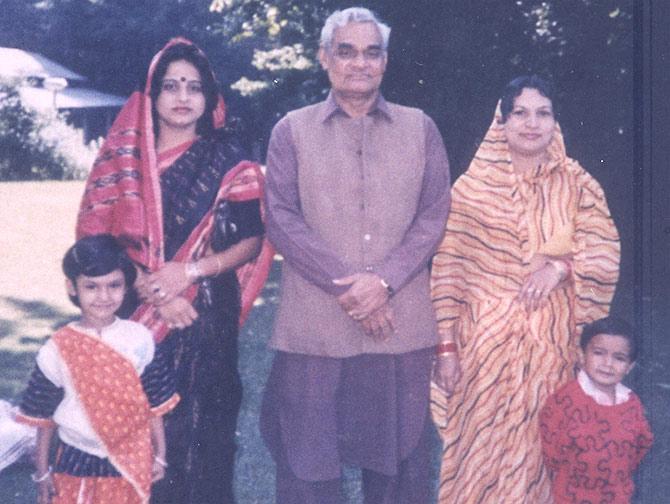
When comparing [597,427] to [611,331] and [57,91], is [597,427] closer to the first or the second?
[611,331]

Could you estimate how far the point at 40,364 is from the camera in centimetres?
282

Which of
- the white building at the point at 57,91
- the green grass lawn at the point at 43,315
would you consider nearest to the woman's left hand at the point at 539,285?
the green grass lawn at the point at 43,315

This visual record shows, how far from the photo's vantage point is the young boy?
10.2ft

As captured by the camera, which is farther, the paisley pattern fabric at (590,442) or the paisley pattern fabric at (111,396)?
the paisley pattern fabric at (590,442)

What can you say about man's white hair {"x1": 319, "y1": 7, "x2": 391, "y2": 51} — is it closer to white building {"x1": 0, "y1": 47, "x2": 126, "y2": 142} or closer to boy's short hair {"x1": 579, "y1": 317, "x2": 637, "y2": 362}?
boy's short hair {"x1": 579, "y1": 317, "x2": 637, "y2": 362}

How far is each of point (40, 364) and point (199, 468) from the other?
0.71m

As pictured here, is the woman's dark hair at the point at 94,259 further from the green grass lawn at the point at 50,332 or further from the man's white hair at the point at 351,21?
the green grass lawn at the point at 50,332

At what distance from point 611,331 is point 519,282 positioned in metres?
0.36

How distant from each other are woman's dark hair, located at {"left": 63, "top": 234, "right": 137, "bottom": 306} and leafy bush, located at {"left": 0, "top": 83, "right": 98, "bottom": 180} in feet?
43.0

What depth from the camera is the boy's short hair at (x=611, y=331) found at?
3.14 m

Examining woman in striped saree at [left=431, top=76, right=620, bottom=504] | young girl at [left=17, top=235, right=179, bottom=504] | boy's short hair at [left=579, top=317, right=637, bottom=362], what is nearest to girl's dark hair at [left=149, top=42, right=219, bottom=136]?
young girl at [left=17, top=235, right=179, bottom=504]

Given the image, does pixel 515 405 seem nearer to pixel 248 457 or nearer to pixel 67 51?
pixel 248 457

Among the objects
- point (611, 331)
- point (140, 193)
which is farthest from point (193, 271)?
point (611, 331)

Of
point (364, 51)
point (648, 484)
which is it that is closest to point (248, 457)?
point (648, 484)
